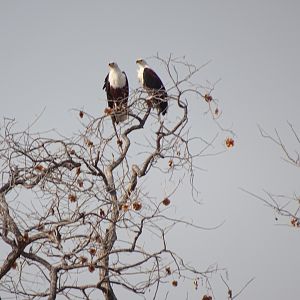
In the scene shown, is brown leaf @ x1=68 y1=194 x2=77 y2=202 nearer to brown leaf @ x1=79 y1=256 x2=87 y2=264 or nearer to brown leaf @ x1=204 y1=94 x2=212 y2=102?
brown leaf @ x1=79 y1=256 x2=87 y2=264

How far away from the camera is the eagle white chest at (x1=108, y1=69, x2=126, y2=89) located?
6.11m

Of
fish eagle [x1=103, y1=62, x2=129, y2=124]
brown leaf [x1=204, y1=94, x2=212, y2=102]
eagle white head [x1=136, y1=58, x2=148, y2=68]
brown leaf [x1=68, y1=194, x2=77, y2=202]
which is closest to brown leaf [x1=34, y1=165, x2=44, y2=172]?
brown leaf [x1=68, y1=194, x2=77, y2=202]

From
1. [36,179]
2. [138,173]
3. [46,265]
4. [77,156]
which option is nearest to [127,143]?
[138,173]

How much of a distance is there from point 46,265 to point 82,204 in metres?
0.48

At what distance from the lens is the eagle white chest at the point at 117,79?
6113mm

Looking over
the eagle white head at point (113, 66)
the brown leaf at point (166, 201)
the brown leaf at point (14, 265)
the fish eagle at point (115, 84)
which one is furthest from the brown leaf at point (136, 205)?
the eagle white head at point (113, 66)

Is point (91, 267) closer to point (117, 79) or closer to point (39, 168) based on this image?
point (39, 168)

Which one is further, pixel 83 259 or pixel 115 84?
pixel 115 84

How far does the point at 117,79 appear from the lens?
Answer: 6145 mm

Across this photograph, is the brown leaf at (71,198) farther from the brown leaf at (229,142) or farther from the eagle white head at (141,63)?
the eagle white head at (141,63)

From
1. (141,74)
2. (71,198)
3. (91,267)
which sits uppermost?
(141,74)

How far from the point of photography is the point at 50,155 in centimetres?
329

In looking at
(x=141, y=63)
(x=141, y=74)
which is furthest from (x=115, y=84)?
(x=141, y=63)

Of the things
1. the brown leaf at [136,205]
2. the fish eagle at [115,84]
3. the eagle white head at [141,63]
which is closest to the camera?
the brown leaf at [136,205]
